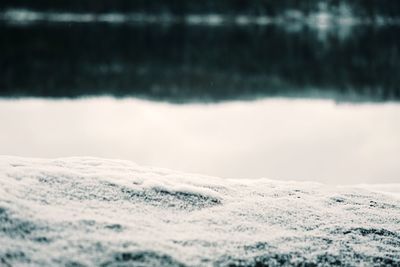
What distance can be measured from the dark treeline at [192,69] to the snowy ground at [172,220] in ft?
32.5

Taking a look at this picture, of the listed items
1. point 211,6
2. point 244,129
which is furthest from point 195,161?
point 211,6

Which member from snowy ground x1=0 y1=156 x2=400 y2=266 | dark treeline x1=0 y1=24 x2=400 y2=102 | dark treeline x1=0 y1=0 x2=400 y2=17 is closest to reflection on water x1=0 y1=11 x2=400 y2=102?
dark treeline x1=0 y1=24 x2=400 y2=102

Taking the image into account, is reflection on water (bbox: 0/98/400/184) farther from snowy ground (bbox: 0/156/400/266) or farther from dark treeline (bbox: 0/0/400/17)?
dark treeline (bbox: 0/0/400/17)

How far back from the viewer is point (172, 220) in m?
2.22

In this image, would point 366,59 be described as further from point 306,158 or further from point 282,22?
point 282,22

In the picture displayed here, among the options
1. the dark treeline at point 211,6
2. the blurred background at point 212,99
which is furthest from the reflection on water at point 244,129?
the dark treeline at point 211,6

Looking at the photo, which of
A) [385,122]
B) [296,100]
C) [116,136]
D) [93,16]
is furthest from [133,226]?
[93,16]

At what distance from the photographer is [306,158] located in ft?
22.2

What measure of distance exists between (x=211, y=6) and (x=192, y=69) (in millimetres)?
39618

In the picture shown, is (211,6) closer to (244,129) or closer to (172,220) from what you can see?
(244,129)

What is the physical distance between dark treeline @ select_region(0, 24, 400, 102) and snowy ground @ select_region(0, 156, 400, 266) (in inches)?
390

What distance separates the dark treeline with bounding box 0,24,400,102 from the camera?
1401 centimetres

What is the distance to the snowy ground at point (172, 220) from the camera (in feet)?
6.36

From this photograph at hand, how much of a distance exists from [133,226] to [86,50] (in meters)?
21.5
